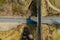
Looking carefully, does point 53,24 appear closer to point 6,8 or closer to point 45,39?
point 45,39

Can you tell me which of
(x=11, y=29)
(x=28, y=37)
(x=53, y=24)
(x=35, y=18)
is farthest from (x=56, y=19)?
(x=11, y=29)

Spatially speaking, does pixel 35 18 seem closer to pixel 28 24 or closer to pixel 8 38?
pixel 28 24

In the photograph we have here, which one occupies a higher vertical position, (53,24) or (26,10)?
(26,10)

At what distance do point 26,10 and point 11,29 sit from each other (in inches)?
8.4

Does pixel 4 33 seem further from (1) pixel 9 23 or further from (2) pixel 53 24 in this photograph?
(2) pixel 53 24

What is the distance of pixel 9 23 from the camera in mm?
1356

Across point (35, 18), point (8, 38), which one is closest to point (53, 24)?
point (35, 18)

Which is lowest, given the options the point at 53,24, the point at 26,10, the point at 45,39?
the point at 45,39

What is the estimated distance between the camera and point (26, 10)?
4.46 feet

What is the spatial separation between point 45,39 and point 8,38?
1.07 feet

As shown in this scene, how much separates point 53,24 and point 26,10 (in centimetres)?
26

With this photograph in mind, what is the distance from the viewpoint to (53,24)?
1355 millimetres

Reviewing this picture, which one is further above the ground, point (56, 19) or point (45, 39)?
point (56, 19)

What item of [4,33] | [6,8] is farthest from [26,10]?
[4,33]
